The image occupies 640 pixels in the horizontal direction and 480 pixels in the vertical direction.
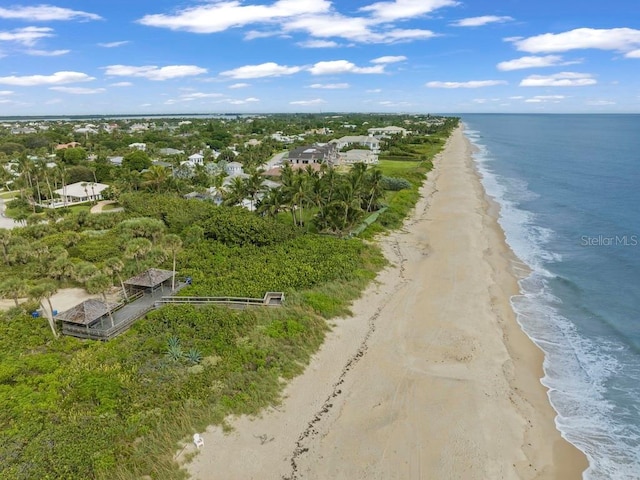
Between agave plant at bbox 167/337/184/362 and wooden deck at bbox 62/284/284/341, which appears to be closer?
agave plant at bbox 167/337/184/362

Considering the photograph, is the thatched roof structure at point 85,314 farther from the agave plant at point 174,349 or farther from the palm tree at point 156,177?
the palm tree at point 156,177

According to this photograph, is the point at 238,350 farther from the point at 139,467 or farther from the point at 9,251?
the point at 9,251

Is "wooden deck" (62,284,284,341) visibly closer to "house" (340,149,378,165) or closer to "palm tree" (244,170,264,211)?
"palm tree" (244,170,264,211)

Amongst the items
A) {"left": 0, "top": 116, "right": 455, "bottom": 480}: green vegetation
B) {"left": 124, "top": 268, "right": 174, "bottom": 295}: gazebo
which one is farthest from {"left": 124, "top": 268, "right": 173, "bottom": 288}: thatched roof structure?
{"left": 0, "top": 116, "right": 455, "bottom": 480}: green vegetation

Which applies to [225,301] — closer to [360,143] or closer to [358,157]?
[358,157]

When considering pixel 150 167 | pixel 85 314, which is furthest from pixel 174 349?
pixel 150 167

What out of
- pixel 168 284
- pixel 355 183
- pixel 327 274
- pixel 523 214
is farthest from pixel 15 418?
pixel 523 214

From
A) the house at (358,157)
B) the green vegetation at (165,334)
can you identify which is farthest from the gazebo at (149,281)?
the house at (358,157)
